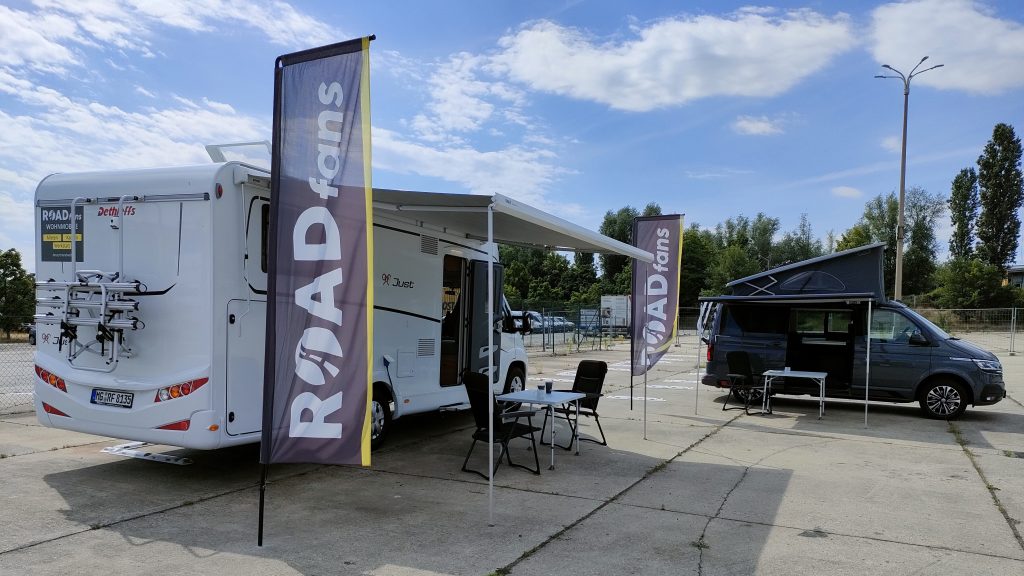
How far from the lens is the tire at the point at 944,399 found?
383 inches

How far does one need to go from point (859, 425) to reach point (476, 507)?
6684 mm

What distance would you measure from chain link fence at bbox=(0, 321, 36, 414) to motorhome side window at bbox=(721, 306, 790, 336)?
394 inches

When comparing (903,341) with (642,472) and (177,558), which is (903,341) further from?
(177,558)

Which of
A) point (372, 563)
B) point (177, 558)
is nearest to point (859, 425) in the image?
point (372, 563)

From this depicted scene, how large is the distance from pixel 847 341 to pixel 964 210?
57986mm

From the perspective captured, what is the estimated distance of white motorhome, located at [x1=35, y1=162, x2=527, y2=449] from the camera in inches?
203

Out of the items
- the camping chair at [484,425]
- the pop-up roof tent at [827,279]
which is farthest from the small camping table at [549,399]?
the pop-up roof tent at [827,279]

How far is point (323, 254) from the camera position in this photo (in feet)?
13.7

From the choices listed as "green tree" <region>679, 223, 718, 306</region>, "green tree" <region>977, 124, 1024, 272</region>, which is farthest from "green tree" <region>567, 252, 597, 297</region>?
"green tree" <region>977, 124, 1024, 272</region>

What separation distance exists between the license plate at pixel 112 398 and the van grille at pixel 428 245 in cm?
324

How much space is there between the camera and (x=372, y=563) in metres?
4.06

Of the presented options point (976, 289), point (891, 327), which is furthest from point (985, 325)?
point (976, 289)

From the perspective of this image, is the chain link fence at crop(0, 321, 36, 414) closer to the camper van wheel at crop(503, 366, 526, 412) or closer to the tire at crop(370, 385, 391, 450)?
the tire at crop(370, 385, 391, 450)

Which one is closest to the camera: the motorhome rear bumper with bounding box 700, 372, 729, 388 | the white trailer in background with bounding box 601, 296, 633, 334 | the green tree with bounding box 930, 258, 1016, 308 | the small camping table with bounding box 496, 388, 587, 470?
the small camping table with bounding box 496, 388, 587, 470
